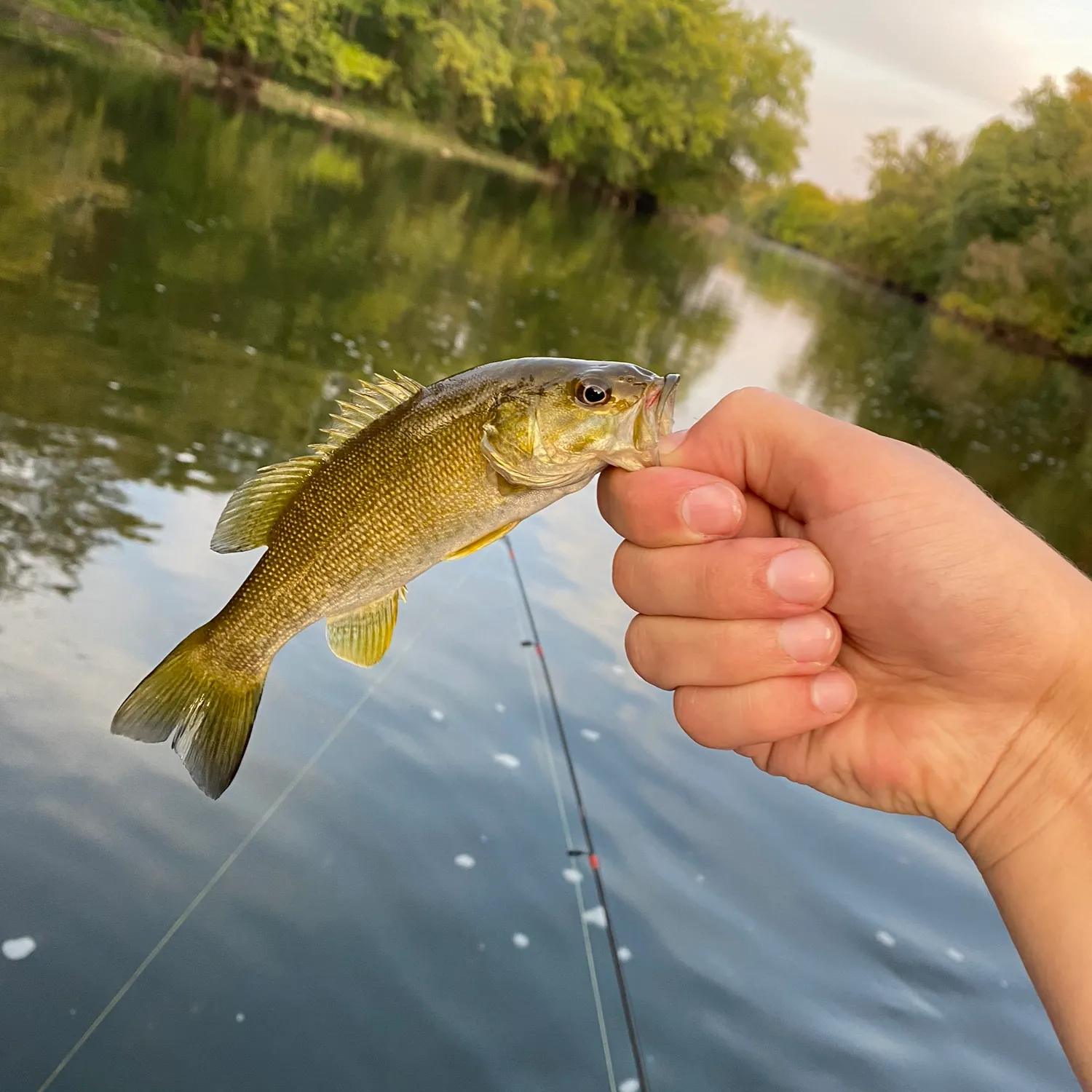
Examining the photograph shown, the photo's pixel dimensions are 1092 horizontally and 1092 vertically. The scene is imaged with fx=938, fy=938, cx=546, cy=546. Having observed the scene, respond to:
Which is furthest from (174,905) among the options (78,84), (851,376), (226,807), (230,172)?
(78,84)

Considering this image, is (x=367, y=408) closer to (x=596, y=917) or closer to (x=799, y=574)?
(x=799, y=574)

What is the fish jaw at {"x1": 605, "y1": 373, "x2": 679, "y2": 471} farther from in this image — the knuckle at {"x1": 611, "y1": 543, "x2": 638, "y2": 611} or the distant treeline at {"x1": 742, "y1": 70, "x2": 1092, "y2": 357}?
the distant treeline at {"x1": 742, "y1": 70, "x2": 1092, "y2": 357}

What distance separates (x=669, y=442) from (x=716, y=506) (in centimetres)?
21

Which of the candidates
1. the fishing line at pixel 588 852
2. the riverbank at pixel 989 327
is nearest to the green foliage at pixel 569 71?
the riverbank at pixel 989 327

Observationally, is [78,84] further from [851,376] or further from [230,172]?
[851,376]

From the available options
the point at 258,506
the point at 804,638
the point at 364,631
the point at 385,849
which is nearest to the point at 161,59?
the point at 385,849

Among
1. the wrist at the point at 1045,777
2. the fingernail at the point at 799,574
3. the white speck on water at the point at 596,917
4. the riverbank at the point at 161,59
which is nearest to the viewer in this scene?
the fingernail at the point at 799,574

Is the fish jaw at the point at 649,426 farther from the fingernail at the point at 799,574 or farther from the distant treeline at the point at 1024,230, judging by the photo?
the distant treeline at the point at 1024,230

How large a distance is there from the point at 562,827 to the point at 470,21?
4946 centimetres

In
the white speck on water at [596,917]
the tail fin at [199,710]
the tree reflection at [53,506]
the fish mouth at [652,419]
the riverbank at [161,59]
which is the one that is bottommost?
the riverbank at [161,59]

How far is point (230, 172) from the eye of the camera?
18234mm

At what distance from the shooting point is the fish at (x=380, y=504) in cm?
208

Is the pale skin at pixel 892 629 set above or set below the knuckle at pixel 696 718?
above

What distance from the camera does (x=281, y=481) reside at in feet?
7.64
